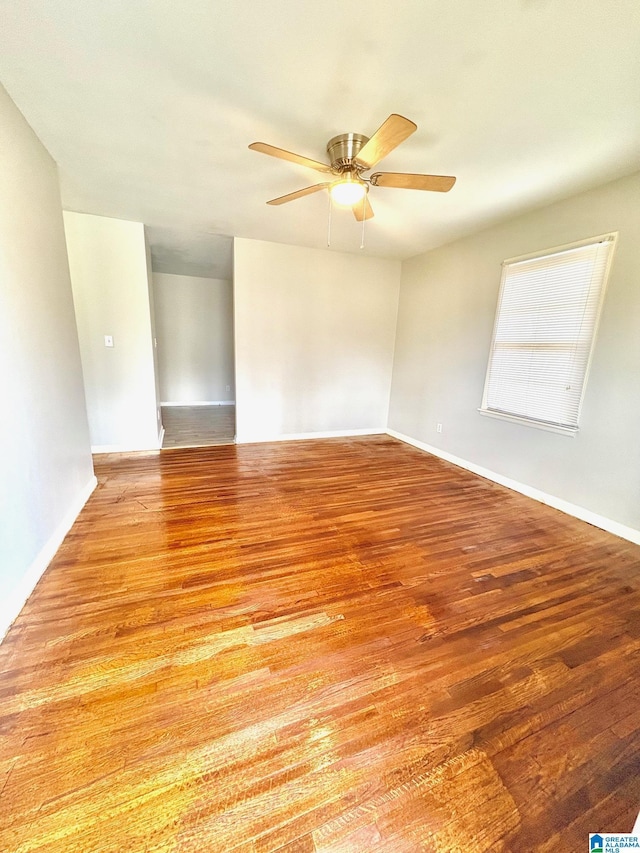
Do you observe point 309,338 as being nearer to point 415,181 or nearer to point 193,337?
point 415,181

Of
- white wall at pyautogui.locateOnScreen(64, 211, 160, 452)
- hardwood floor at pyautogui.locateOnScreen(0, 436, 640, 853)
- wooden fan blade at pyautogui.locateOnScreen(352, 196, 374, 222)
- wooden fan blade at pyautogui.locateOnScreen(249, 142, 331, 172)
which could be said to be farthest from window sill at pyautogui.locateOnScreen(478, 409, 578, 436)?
white wall at pyautogui.locateOnScreen(64, 211, 160, 452)

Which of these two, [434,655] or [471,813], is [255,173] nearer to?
[434,655]

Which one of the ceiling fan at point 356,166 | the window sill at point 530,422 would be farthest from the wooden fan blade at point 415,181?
the window sill at point 530,422

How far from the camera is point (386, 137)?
5.13 ft

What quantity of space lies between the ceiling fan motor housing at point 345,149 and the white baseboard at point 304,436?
3.18 metres

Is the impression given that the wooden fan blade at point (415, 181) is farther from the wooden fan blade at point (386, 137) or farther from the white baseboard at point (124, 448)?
the white baseboard at point (124, 448)

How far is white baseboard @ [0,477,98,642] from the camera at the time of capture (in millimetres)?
1473

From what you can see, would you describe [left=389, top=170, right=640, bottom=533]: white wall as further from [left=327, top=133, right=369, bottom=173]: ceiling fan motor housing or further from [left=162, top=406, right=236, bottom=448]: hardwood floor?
[left=162, top=406, right=236, bottom=448]: hardwood floor

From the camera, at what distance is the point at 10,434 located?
5.25 ft

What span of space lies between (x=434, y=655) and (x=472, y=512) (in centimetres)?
155

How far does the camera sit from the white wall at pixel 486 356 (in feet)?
7.83

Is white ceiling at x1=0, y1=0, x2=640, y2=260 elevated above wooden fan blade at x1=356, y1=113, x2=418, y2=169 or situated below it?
above

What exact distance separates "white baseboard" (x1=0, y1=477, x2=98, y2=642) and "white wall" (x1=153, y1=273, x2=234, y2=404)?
4.63m

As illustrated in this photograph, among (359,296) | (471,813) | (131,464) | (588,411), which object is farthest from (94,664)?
(359,296)
